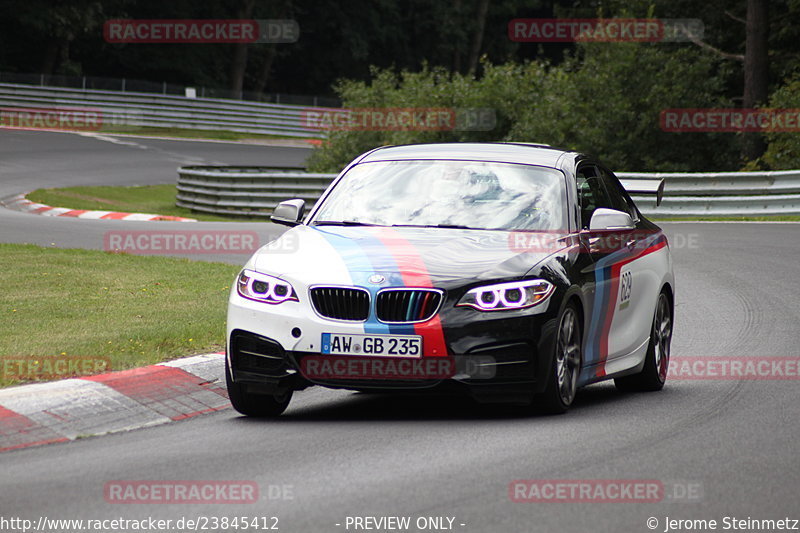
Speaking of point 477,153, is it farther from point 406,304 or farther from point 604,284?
point 406,304

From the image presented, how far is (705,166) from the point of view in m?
33.1

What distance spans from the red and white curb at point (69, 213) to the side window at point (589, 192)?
15.7m

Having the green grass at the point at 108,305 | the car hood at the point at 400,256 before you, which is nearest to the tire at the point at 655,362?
the car hood at the point at 400,256

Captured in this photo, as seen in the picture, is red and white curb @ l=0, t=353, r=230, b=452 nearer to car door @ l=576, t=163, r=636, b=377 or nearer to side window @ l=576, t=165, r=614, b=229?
car door @ l=576, t=163, r=636, b=377

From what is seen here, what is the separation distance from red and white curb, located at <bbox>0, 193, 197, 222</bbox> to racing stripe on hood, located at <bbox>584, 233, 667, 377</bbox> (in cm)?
1647

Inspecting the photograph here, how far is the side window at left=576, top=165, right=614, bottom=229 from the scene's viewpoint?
8.98 metres

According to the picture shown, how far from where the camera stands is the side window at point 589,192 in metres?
8.98

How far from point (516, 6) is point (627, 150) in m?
49.0

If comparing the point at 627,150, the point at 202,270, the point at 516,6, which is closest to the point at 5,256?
the point at 202,270

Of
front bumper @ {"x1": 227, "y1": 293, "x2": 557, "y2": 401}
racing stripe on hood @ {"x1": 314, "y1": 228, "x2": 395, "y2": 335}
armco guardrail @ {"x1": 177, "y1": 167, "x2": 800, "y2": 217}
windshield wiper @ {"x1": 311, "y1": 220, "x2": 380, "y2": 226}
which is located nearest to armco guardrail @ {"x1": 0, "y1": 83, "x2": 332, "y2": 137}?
armco guardrail @ {"x1": 177, "y1": 167, "x2": 800, "y2": 217}

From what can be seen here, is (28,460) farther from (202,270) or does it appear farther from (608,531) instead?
(202,270)

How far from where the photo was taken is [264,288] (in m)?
7.73

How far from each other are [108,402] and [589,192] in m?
3.55

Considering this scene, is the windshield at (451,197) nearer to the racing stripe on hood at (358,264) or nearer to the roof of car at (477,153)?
the roof of car at (477,153)
